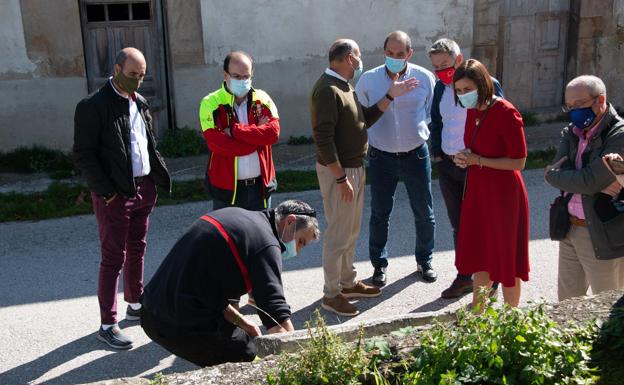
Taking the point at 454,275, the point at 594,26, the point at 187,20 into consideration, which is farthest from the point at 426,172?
the point at 594,26

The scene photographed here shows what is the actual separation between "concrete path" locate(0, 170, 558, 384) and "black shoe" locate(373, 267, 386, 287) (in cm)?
7

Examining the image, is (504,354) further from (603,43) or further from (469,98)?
(603,43)

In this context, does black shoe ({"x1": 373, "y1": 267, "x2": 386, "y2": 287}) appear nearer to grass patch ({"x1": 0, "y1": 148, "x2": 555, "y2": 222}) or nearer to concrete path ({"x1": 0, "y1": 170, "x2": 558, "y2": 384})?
concrete path ({"x1": 0, "y1": 170, "x2": 558, "y2": 384})

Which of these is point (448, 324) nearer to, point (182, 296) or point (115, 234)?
point (182, 296)

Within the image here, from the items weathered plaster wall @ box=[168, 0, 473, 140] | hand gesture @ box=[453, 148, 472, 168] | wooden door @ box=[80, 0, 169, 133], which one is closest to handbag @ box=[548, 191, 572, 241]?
hand gesture @ box=[453, 148, 472, 168]

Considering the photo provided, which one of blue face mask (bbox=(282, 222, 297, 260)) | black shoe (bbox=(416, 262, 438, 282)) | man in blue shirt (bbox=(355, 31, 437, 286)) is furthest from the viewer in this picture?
black shoe (bbox=(416, 262, 438, 282))

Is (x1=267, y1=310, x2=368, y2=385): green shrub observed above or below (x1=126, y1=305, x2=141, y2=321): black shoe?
above

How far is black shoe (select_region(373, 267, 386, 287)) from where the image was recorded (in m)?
6.61

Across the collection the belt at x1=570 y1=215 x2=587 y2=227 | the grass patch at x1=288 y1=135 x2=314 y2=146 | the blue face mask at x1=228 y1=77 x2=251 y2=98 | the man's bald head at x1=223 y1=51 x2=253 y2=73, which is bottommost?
the grass patch at x1=288 y1=135 x2=314 y2=146

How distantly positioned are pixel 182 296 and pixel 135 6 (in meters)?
7.64

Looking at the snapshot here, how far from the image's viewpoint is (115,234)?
566 centimetres

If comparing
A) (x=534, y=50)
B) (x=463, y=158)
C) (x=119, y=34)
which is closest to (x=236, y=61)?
(x=463, y=158)

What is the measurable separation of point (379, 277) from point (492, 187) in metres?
1.67

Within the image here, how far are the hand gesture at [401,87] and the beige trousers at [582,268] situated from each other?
1714 mm
